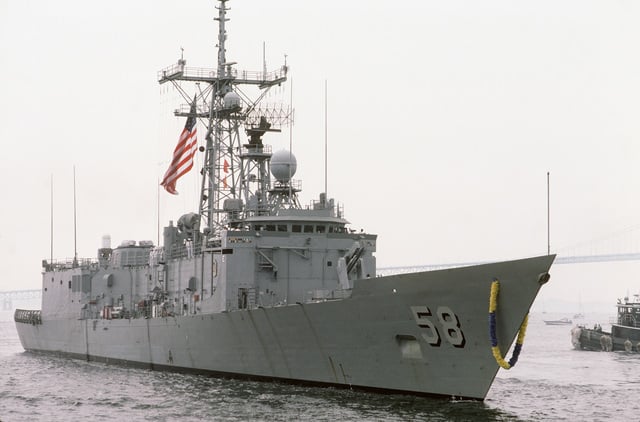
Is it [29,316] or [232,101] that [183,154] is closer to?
[232,101]

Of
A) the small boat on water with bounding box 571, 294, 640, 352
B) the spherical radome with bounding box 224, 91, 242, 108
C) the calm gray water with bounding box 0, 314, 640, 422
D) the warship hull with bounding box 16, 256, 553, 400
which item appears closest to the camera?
the warship hull with bounding box 16, 256, 553, 400

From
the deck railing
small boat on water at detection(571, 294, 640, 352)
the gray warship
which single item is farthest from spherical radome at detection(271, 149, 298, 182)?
small boat on water at detection(571, 294, 640, 352)

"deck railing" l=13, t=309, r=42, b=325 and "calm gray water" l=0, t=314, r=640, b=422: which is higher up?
"deck railing" l=13, t=309, r=42, b=325

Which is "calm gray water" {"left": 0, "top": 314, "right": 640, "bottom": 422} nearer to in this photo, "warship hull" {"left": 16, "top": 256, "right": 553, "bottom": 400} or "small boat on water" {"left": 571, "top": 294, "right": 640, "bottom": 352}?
"warship hull" {"left": 16, "top": 256, "right": 553, "bottom": 400}

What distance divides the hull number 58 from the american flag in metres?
16.0

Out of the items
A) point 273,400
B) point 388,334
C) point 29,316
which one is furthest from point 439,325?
point 29,316

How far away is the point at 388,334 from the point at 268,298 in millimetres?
6668

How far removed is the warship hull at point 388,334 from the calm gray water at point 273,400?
1.60 ft

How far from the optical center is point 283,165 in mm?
32281

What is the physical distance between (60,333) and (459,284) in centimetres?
2591

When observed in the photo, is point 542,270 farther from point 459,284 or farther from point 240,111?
point 240,111

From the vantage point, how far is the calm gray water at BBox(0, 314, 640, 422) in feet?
73.8

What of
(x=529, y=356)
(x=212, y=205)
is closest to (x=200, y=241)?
(x=212, y=205)

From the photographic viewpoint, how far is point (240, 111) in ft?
119
